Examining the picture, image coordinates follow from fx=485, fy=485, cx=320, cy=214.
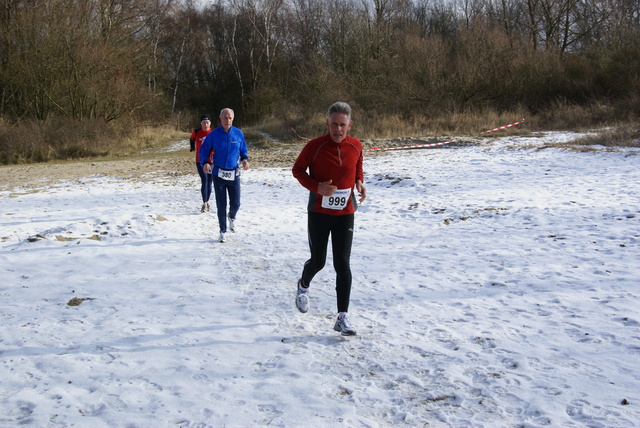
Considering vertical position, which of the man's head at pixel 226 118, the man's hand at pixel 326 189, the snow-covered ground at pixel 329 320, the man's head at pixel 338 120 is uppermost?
the man's head at pixel 226 118

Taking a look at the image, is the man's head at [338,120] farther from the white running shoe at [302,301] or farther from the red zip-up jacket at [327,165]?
the white running shoe at [302,301]

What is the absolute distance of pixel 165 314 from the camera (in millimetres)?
4781

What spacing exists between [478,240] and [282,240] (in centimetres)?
303

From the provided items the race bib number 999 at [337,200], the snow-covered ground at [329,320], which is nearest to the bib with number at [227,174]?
the snow-covered ground at [329,320]

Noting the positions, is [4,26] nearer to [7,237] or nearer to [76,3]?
[76,3]

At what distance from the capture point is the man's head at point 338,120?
4039 millimetres

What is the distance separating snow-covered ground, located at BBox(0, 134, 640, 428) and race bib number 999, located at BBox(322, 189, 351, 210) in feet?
3.74

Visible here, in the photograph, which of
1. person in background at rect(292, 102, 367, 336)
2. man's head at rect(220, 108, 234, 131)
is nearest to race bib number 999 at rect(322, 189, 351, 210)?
person in background at rect(292, 102, 367, 336)

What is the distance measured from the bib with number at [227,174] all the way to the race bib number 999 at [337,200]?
148 inches

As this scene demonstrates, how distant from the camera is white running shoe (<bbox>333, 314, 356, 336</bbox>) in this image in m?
4.21

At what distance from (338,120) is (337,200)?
26.6 inches

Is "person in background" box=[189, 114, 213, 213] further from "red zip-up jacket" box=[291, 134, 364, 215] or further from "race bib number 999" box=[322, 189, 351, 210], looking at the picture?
"race bib number 999" box=[322, 189, 351, 210]

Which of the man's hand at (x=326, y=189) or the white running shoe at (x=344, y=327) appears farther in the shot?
the white running shoe at (x=344, y=327)

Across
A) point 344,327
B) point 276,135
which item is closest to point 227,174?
point 344,327
